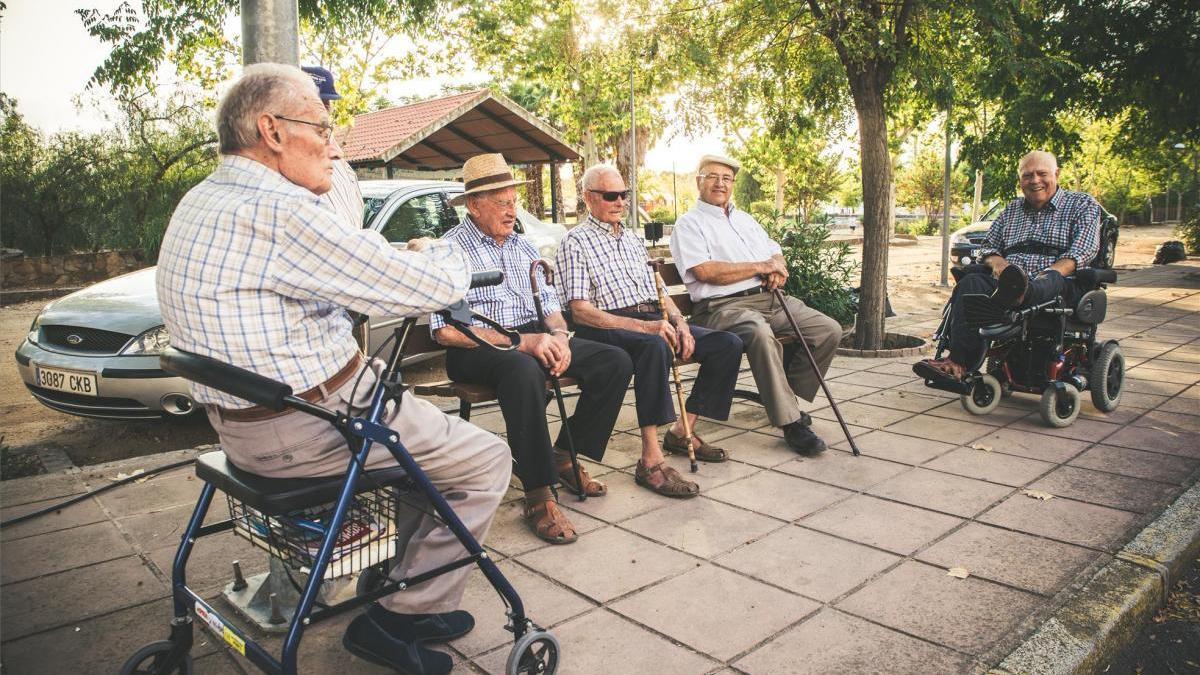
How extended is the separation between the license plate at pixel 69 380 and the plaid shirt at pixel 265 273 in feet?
12.0

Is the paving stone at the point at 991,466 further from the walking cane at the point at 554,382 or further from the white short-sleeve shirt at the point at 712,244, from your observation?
A: the walking cane at the point at 554,382

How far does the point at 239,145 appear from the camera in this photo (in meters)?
2.18

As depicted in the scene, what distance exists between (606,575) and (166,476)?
2.74 m

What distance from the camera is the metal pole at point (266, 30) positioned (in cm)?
332

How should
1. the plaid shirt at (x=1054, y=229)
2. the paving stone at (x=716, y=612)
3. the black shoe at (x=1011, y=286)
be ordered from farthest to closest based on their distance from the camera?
the plaid shirt at (x=1054, y=229) < the black shoe at (x=1011, y=286) < the paving stone at (x=716, y=612)

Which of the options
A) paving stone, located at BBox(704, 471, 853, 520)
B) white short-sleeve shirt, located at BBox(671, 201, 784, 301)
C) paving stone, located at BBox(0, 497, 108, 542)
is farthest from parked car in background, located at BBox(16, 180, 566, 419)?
paving stone, located at BBox(704, 471, 853, 520)

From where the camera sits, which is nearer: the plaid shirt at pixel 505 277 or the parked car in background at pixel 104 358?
the plaid shirt at pixel 505 277

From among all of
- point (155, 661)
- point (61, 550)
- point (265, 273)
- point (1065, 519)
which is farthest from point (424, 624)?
point (1065, 519)

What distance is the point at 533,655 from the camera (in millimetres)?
2424

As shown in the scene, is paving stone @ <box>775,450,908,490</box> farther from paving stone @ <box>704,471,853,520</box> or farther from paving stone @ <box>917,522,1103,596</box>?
paving stone @ <box>917,522,1103,596</box>

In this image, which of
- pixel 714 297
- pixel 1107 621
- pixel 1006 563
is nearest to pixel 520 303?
pixel 714 297

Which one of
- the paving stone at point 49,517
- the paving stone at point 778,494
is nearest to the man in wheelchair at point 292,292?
the paving stone at point 778,494

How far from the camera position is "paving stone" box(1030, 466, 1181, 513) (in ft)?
12.6

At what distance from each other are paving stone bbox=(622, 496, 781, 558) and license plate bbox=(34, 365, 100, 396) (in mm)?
3682
